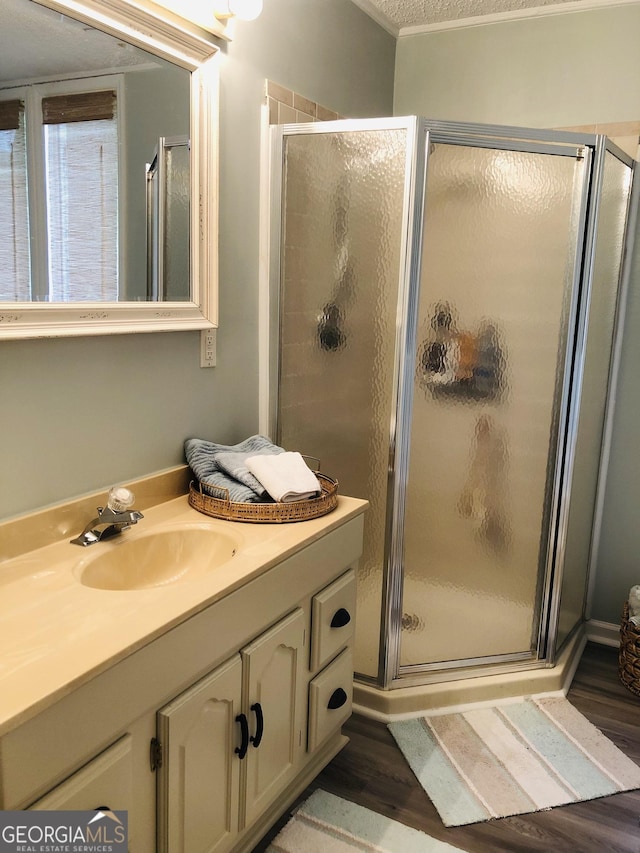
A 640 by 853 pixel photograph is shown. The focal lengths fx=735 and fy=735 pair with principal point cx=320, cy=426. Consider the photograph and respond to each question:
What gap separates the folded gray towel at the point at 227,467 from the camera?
1871 millimetres

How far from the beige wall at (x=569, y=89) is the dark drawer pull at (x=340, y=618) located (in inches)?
54.8

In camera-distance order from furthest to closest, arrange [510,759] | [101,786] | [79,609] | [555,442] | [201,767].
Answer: [555,442], [510,759], [201,767], [79,609], [101,786]

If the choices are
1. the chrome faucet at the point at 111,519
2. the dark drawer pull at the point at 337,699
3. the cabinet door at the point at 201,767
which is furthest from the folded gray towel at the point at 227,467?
the dark drawer pull at the point at 337,699

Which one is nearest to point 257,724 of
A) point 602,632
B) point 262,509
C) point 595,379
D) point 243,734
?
point 243,734

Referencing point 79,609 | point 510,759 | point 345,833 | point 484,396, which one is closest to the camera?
point 79,609

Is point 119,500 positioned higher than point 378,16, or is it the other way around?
point 378,16

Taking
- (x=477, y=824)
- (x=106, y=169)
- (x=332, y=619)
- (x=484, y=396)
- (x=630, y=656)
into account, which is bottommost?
(x=477, y=824)

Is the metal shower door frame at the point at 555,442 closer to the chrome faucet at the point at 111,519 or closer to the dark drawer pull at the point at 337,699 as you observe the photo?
the dark drawer pull at the point at 337,699

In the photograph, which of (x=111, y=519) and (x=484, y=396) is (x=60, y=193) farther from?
(x=484, y=396)

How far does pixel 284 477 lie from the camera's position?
1.88 metres

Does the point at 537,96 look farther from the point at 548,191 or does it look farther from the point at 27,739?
the point at 27,739

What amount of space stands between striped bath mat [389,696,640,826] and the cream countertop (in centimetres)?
87

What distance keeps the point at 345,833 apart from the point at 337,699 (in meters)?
0.32

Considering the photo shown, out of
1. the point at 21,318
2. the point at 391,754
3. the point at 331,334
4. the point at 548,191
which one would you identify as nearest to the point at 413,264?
the point at 331,334
